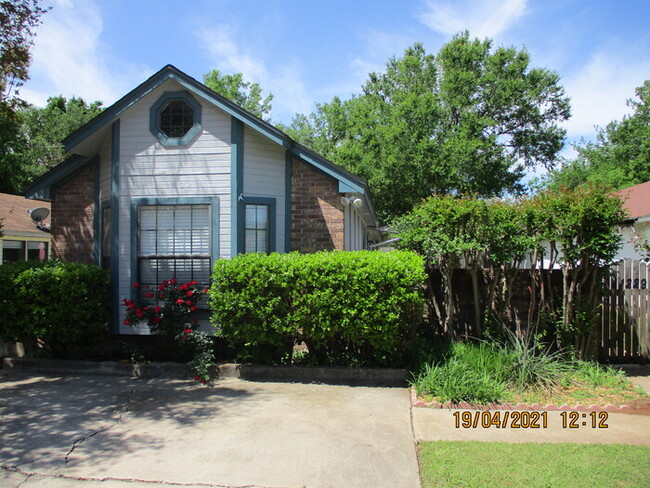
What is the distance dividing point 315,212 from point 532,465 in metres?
5.56

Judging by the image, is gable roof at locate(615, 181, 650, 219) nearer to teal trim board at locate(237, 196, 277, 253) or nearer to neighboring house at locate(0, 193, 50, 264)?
teal trim board at locate(237, 196, 277, 253)

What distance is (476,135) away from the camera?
26344mm

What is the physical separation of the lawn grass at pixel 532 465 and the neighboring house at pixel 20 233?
13.2m

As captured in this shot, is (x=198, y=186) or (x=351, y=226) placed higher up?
(x=198, y=186)

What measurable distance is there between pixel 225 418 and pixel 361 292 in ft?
7.94

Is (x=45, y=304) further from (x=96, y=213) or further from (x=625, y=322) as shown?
(x=625, y=322)

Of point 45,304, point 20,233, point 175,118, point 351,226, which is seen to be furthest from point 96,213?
point 20,233

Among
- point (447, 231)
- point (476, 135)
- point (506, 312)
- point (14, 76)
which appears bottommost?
point (506, 312)

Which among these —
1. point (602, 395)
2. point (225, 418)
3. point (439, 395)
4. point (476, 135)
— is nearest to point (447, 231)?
point (439, 395)

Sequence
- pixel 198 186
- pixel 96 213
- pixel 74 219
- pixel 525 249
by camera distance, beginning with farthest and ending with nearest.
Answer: pixel 74 219 < pixel 96 213 < pixel 198 186 < pixel 525 249

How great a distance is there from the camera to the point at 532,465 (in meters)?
4.16

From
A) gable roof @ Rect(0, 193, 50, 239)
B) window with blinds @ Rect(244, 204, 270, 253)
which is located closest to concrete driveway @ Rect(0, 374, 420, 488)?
window with blinds @ Rect(244, 204, 270, 253)

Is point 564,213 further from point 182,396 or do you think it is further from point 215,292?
point 182,396

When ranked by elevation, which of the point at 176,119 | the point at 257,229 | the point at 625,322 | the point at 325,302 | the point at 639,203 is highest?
the point at 176,119
